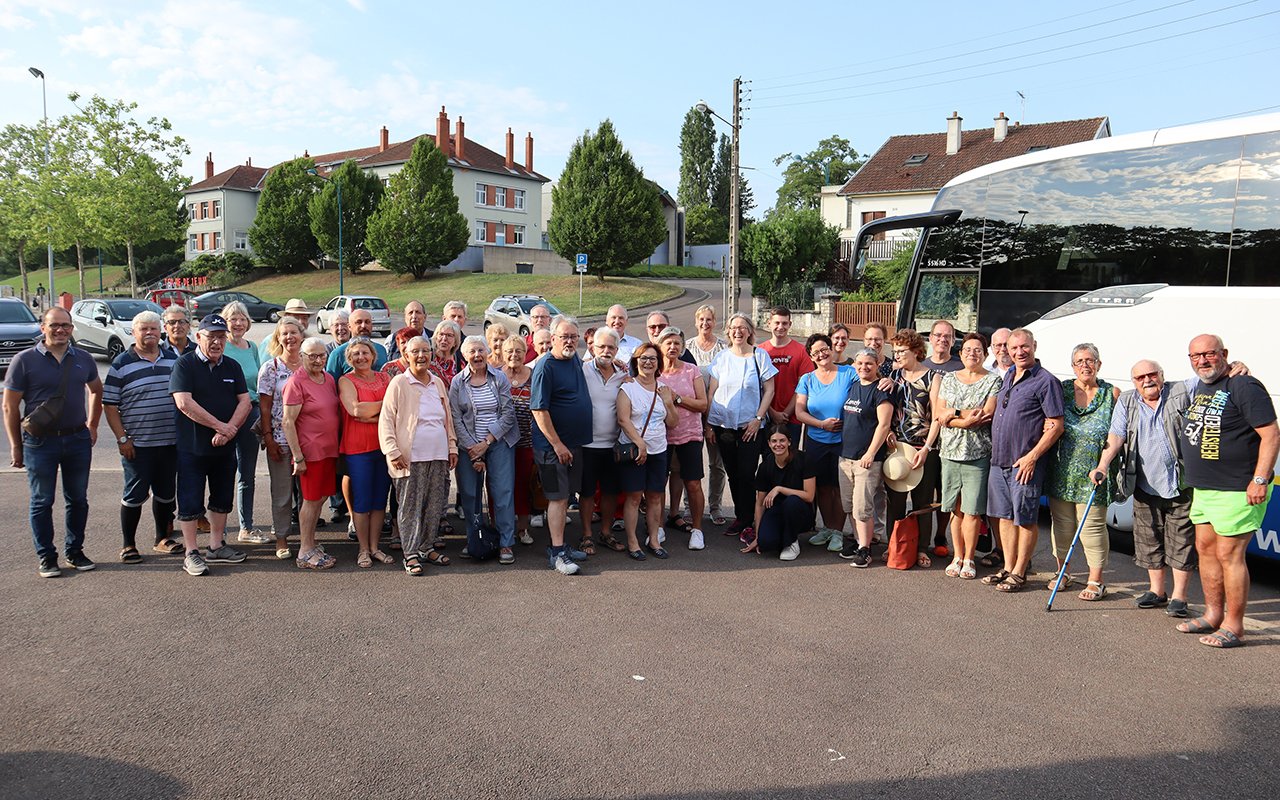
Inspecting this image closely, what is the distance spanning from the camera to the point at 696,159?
8769cm

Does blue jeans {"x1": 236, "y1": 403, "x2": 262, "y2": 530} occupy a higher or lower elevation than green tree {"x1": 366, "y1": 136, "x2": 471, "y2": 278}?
lower

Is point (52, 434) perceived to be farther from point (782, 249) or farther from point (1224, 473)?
point (782, 249)

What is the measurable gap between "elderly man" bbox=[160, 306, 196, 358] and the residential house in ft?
124

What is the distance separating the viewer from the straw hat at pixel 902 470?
6656 millimetres

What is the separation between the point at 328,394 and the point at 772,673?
158 inches

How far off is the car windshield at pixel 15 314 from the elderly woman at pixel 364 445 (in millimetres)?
16883

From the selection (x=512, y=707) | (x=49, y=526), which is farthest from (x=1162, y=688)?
(x=49, y=526)

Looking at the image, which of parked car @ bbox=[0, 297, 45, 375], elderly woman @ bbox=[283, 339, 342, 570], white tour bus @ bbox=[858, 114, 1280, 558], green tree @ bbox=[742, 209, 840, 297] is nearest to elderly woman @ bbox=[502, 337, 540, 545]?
elderly woman @ bbox=[283, 339, 342, 570]

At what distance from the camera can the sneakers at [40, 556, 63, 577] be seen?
19.4 ft

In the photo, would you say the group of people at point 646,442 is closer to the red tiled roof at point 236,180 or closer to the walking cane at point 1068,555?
the walking cane at point 1068,555

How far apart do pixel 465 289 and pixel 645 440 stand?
142 feet

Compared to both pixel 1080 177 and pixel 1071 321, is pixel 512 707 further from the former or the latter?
pixel 1080 177

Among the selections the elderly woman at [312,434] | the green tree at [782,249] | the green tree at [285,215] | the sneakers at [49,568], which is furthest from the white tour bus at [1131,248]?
the green tree at [285,215]

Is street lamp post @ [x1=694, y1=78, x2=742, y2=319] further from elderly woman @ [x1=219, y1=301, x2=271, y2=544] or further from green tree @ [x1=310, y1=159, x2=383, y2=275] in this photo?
green tree @ [x1=310, y1=159, x2=383, y2=275]
